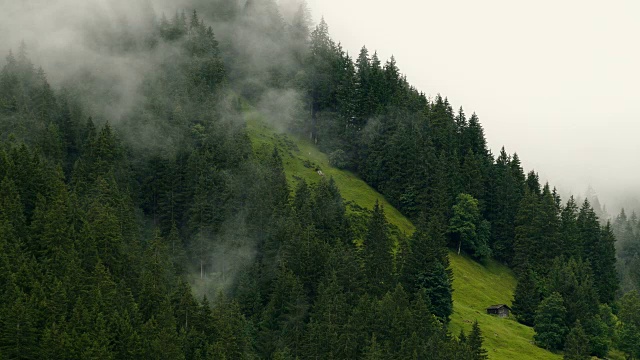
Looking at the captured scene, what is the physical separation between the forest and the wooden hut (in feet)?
7.55

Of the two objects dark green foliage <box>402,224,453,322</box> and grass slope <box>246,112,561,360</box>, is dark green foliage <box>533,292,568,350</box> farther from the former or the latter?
dark green foliage <box>402,224,453,322</box>

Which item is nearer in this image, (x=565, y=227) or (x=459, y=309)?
(x=459, y=309)

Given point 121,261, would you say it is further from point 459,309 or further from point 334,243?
point 459,309

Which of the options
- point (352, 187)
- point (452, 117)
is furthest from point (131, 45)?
point (452, 117)

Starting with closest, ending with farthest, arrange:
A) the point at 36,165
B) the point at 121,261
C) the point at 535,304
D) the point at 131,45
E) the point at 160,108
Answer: the point at 121,261, the point at 36,165, the point at 535,304, the point at 160,108, the point at 131,45

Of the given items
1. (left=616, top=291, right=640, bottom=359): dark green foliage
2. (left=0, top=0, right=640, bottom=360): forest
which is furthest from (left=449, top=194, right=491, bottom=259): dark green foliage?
(left=616, top=291, right=640, bottom=359): dark green foliage

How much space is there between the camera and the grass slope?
5002 inches

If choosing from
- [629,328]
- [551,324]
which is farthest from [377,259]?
[629,328]

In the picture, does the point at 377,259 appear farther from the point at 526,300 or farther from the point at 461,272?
the point at 526,300

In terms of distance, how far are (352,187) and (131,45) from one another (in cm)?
6712

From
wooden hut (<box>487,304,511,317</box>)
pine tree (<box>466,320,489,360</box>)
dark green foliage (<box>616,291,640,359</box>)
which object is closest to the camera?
pine tree (<box>466,320,489,360</box>)

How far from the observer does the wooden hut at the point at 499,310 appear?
140 metres

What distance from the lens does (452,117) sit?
195 m

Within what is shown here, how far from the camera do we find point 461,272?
15412 centimetres
